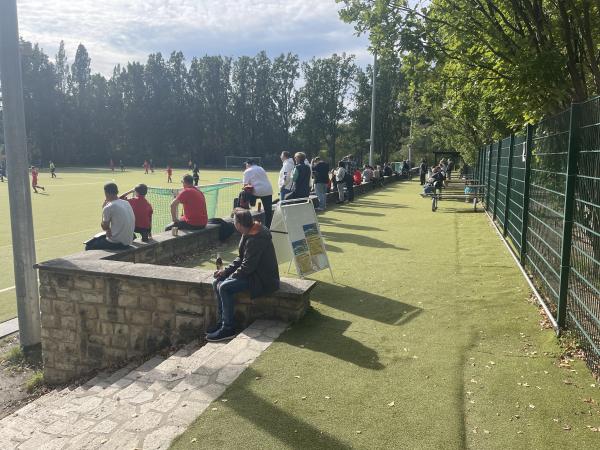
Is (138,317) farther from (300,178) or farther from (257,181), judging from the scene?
(300,178)

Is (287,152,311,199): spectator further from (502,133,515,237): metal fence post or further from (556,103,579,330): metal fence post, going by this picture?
(556,103,579,330): metal fence post

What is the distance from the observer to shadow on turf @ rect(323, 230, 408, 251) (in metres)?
10.2

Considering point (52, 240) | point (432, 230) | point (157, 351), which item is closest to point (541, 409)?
point (157, 351)

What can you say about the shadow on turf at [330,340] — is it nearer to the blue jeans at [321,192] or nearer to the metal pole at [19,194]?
the metal pole at [19,194]

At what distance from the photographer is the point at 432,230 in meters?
12.3

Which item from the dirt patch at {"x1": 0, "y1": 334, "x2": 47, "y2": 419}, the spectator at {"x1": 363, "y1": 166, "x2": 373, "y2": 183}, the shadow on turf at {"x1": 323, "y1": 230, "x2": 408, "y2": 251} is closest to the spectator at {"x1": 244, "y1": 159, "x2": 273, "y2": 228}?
the shadow on turf at {"x1": 323, "y1": 230, "x2": 408, "y2": 251}

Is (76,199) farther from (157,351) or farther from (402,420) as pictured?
(402,420)

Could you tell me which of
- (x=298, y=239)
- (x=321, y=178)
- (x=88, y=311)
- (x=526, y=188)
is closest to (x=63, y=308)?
(x=88, y=311)

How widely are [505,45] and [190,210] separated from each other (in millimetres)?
6213

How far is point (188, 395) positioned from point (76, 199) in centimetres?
2270

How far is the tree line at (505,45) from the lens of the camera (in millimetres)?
6457

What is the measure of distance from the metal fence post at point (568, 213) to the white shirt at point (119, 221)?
6.02m

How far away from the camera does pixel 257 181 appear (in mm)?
10938

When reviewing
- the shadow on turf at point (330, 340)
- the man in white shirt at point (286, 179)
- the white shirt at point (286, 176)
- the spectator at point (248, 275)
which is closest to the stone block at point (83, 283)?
the spectator at point (248, 275)
